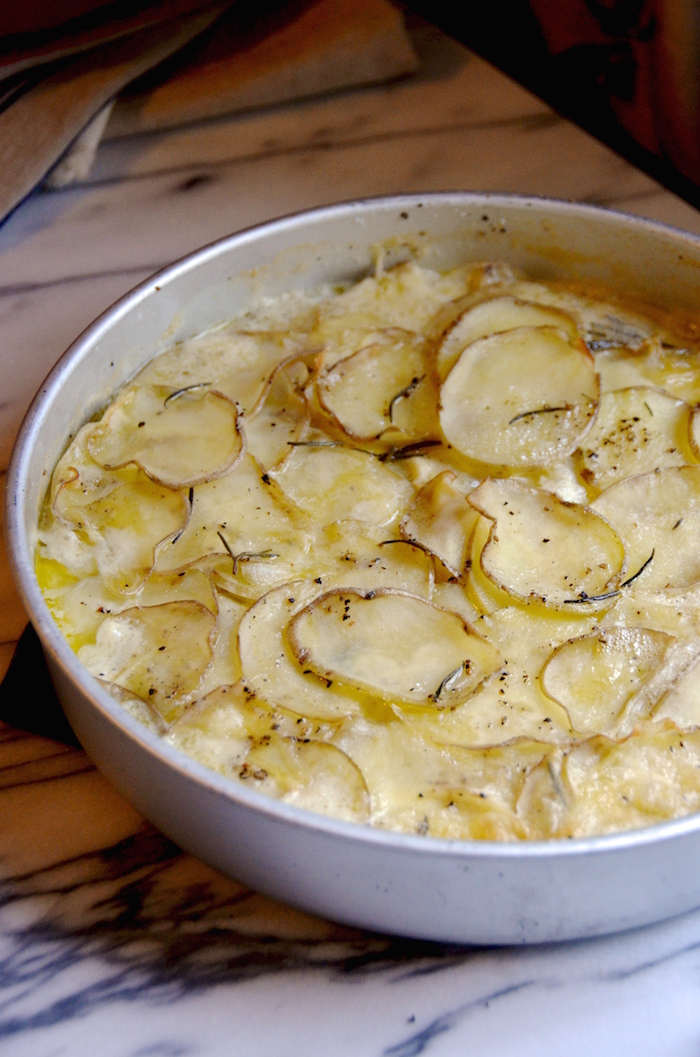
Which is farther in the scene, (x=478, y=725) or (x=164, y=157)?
(x=164, y=157)

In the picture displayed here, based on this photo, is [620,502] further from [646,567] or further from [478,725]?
[478,725]

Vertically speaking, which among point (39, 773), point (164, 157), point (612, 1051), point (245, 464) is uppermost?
point (164, 157)

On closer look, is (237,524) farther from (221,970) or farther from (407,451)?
(221,970)

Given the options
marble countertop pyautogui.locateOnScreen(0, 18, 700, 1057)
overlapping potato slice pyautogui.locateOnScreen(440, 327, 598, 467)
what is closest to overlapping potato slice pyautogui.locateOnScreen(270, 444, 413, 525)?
overlapping potato slice pyautogui.locateOnScreen(440, 327, 598, 467)

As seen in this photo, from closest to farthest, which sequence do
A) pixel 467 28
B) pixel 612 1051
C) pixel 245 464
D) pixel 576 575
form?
pixel 612 1051, pixel 576 575, pixel 245 464, pixel 467 28

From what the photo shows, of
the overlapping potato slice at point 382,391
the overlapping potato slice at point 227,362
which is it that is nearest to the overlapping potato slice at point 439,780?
the overlapping potato slice at point 382,391

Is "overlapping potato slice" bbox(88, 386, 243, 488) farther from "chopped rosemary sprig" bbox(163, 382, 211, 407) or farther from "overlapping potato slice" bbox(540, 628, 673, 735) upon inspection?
"overlapping potato slice" bbox(540, 628, 673, 735)

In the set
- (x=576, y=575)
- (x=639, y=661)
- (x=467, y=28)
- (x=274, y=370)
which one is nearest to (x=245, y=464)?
(x=274, y=370)
